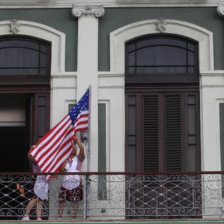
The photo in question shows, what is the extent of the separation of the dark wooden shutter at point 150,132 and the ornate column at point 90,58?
3.31 ft

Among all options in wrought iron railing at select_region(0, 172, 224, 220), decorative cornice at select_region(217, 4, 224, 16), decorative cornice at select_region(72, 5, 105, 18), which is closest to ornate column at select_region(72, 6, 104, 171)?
decorative cornice at select_region(72, 5, 105, 18)

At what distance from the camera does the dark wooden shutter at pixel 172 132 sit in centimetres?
1648

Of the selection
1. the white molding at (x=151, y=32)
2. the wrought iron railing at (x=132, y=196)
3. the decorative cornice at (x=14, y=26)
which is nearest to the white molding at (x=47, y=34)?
the decorative cornice at (x=14, y=26)

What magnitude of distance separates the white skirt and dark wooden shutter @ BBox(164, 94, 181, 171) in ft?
8.57

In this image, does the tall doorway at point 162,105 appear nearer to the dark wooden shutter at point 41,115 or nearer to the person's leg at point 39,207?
the dark wooden shutter at point 41,115

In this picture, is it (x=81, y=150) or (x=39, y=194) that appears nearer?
(x=39, y=194)

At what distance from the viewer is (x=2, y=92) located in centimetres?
1694

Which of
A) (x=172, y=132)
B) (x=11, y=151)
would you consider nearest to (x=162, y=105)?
(x=172, y=132)

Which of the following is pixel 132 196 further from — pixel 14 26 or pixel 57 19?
pixel 14 26

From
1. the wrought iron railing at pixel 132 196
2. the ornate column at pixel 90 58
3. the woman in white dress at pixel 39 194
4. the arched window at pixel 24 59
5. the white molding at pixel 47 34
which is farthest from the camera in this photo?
the arched window at pixel 24 59

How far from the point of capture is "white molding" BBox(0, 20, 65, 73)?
666 inches

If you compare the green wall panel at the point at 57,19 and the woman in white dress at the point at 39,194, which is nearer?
the woman in white dress at the point at 39,194

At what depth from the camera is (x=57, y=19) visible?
1712 cm

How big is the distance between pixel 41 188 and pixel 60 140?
44.9 inches
